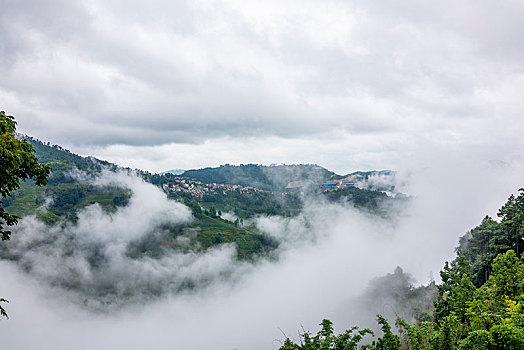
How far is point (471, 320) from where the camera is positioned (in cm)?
1580

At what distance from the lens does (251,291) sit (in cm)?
16725

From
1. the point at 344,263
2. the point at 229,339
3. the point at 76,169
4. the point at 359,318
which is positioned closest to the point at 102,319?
the point at 229,339

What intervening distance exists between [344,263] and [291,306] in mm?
54723

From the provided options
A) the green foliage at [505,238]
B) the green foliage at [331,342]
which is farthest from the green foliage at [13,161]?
the green foliage at [505,238]

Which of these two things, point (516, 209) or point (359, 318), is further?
point (359, 318)

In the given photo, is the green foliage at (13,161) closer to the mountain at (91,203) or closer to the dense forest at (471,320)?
the dense forest at (471,320)

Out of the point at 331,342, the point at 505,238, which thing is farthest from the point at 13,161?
the point at 505,238

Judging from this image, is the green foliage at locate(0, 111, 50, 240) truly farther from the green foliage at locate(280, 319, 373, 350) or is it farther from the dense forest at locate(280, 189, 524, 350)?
the green foliage at locate(280, 319, 373, 350)

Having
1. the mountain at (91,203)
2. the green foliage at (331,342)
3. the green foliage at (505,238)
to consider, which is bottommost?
the mountain at (91,203)

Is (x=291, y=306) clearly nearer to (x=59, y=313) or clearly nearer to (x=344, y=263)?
(x=344, y=263)

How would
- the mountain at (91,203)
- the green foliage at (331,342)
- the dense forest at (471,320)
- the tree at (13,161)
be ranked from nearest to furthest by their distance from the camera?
the tree at (13,161) < the dense forest at (471,320) < the green foliage at (331,342) < the mountain at (91,203)

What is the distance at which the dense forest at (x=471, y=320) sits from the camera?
1205 centimetres

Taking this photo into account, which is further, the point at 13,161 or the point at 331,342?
the point at 331,342

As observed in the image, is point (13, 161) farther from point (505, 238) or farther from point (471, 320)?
point (505, 238)
